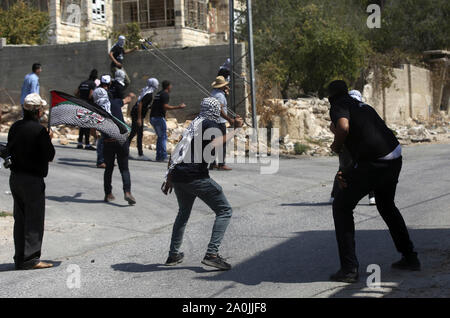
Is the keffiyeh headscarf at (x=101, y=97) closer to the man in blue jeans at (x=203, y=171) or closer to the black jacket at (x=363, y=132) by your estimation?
the man in blue jeans at (x=203, y=171)

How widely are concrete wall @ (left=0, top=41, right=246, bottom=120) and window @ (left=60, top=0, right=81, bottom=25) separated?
501 inches

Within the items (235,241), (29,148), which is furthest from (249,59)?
(29,148)

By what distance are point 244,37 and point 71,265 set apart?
30629mm

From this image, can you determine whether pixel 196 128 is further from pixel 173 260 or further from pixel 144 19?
pixel 144 19

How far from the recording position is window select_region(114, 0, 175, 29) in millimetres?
38656

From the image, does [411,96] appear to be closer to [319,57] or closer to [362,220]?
[319,57]

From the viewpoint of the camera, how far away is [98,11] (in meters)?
36.2

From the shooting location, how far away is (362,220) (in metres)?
9.06

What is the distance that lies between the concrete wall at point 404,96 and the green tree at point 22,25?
14.0 meters

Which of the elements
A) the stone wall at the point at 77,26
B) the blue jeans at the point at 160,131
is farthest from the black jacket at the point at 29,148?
the stone wall at the point at 77,26

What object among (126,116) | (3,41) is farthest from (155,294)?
(3,41)

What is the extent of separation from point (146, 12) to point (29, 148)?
3384 cm

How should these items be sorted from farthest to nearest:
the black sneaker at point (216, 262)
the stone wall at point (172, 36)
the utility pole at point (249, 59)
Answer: the stone wall at point (172, 36), the utility pole at point (249, 59), the black sneaker at point (216, 262)

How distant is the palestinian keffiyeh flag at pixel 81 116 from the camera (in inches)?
395
